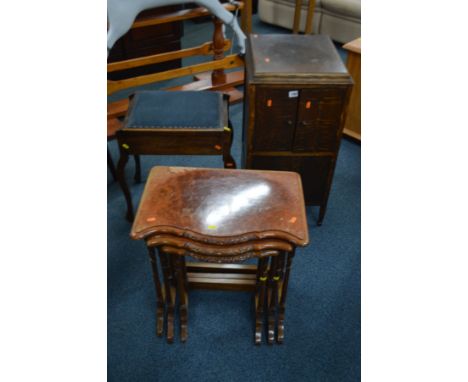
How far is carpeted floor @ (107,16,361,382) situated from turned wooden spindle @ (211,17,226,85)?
5.61ft

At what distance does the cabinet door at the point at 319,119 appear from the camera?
6.05 feet

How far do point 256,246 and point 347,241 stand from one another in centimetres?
122

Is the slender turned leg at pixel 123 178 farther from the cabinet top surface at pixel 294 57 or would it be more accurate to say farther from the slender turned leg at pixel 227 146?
the cabinet top surface at pixel 294 57

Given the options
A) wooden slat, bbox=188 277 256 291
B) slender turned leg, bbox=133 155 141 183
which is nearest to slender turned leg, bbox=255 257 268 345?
wooden slat, bbox=188 277 256 291

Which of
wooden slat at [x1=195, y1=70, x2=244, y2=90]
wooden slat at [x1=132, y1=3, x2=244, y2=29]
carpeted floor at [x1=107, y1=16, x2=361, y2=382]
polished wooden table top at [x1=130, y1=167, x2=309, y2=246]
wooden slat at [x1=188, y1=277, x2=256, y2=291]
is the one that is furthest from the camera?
wooden slat at [x1=195, y1=70, x2=244, y2=90]

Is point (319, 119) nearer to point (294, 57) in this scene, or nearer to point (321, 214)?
point (294, 57)

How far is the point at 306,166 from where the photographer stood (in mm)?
2107

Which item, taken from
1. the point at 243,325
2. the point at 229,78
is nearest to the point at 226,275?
the point at 243,325

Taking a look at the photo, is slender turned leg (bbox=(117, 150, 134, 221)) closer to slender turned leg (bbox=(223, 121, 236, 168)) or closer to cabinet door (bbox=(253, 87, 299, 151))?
slender turned leg (bbox=(223, 121, 236, 168))

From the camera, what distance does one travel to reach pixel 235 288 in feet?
6.58

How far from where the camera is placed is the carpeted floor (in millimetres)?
1738

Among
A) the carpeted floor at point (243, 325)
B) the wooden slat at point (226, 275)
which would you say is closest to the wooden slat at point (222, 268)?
the wooden slat at point (226, 275)

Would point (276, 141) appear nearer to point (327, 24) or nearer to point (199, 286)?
point (199, 286)

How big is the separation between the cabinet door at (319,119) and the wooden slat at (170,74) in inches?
59.5
